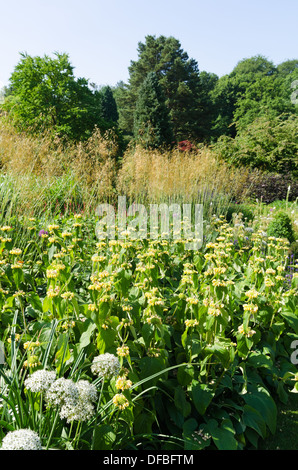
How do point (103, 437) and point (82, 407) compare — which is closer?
point (82, 407)

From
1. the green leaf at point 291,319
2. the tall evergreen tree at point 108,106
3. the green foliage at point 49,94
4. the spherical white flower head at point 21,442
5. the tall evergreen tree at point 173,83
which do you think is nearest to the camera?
the spherical white flower head at point 21,442

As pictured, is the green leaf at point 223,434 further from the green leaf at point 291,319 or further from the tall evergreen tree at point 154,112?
the tall evergreen tree at point 154,112

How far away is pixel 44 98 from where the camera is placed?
1305 cm

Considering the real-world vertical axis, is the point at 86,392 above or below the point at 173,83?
below

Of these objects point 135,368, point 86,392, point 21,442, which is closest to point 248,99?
point 135,368

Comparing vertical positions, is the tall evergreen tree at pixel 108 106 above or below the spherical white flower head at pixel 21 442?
above

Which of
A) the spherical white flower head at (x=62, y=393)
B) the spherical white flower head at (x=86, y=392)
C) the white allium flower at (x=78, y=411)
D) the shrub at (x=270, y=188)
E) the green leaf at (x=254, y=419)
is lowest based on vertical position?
the green leaf at (x=254, y=419)

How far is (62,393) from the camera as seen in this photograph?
1002 mm

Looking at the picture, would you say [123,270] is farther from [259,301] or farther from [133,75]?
[133,75]

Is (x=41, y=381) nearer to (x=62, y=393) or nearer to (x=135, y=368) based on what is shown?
(x=62, y=393)

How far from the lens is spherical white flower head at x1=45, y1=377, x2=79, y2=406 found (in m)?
0.97

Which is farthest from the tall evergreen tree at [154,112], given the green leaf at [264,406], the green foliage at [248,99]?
the green leaf at [264,406]

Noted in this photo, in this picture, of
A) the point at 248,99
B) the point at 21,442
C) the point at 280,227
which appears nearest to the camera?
the point at 21,442

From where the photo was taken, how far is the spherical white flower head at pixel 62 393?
3.19 ft
